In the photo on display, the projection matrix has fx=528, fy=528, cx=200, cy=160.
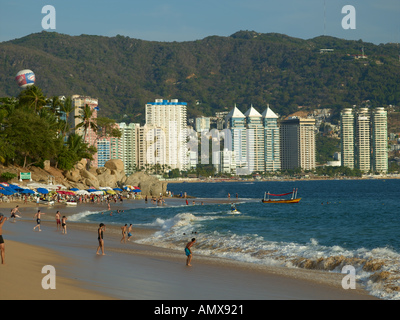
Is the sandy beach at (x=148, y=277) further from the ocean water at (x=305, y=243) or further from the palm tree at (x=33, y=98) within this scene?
the palm tree at (x=33, y=98)

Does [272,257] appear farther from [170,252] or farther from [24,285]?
[24,285]

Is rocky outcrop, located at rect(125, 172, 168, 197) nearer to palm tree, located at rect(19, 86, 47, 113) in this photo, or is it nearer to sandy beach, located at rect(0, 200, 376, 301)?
palm tree, located at rect(19, 86, 47, 113)

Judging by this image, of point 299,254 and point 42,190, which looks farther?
point 42,190

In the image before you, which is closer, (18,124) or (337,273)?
(337,273)

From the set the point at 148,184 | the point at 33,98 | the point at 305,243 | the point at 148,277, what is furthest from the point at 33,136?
the point at 148,277

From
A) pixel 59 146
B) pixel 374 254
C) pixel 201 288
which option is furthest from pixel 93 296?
pixel 59 146

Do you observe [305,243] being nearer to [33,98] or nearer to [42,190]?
[42,190]

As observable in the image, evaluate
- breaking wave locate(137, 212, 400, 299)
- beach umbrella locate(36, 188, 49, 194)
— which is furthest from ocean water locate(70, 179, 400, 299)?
beach umbrella locate(36, 188, 49, 194)
